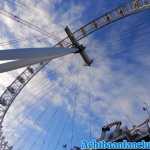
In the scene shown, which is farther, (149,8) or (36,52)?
(149,8)

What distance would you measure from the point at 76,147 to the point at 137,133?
Answer: 10.9 m

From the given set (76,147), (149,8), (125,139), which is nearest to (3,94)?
(76,147)

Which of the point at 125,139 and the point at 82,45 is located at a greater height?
the point at 82,45

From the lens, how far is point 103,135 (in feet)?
135

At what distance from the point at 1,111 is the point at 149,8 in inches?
1330

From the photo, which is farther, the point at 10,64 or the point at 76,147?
the point at 76,147

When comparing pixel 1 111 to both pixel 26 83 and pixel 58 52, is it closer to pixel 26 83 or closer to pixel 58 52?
pixel 26 83

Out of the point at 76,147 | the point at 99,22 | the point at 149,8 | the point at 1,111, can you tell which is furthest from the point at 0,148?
the point at 149,8

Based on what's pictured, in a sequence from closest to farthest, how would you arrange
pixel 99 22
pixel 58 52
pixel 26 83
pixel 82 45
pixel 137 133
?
pixel 58 52 → pixel 137 133 → pixel 82 45 → pixel 99 22 → pixel 26 83

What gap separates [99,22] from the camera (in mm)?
46844

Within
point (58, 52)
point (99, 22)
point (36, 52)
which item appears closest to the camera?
point (36, 52)

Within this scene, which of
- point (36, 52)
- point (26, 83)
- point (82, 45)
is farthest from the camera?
point (26, 83)

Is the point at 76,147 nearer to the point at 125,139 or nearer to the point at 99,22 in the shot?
the point at 125,139

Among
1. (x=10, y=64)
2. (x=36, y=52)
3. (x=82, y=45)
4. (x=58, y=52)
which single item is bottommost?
(x=10, y=64)
